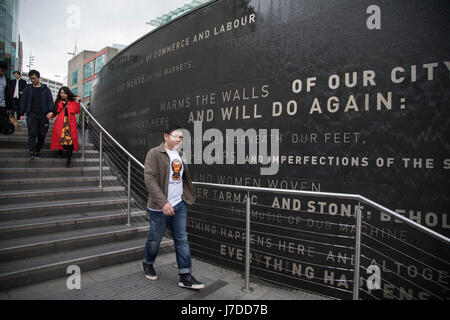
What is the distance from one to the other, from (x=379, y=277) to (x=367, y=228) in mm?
486

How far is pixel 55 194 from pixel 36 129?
1366 millimetres

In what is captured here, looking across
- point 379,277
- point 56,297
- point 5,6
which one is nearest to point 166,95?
point 56,297

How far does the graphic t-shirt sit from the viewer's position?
3016 mm

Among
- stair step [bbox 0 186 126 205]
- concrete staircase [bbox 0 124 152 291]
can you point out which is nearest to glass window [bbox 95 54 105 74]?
concrete staircase [bbox 0 124 152 291]

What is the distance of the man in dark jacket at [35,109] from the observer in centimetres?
496

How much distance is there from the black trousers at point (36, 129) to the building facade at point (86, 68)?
115ft

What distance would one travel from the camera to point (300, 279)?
10.8 feet

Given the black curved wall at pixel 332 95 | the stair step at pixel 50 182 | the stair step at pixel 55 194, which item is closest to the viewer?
the black curved wall at pixel 332 95

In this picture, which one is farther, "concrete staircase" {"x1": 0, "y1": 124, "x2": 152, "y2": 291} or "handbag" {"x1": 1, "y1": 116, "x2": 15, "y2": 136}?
"handbag" {"x1": 1, "y1": 116, "x2": 15, "y2": 136}

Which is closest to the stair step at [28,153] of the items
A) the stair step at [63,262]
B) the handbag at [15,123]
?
the handbag at [15,123]

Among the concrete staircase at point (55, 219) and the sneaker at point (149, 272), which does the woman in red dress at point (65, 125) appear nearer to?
the concrete staircase at point (55, 219)

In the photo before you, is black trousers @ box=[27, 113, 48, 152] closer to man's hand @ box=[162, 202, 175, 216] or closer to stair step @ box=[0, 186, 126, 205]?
stair step @ box=[0, 186, 126, 205]

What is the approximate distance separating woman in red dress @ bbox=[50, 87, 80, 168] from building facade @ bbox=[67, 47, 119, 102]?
3431 cm

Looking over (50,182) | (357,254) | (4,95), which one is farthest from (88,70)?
(357,254)
